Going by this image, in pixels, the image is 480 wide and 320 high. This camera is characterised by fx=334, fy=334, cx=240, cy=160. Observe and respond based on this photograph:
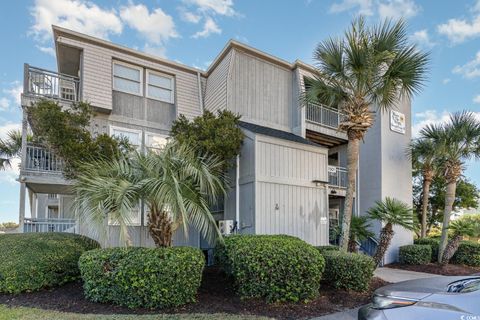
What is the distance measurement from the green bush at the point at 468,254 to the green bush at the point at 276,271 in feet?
32.5

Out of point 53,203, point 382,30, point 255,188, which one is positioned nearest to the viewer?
point 382,30

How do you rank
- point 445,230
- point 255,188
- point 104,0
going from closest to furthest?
point 255,188, point 104,0, point 445,230

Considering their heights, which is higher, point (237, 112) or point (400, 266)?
point (237, 112)

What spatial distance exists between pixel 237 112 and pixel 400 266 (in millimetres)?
8620

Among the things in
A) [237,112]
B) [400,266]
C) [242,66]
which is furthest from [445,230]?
[242,66]

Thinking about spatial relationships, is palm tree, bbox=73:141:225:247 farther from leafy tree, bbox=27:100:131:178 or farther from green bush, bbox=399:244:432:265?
green bush, bbox=399:244:432:265

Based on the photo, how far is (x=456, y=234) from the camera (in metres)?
12.6

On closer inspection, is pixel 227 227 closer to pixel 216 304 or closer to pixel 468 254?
pixel 216 304

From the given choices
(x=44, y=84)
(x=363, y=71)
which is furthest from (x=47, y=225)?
(x=363, y=71)

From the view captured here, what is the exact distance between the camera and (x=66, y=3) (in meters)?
10.5

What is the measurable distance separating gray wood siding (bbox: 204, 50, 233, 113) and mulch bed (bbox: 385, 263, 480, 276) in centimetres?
910

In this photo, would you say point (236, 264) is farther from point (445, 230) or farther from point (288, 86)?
point (445, 230)

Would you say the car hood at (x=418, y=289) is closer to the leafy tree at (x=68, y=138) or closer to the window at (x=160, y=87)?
the leafy tree at (x=68, y=138)

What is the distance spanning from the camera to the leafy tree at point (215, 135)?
9.65m
